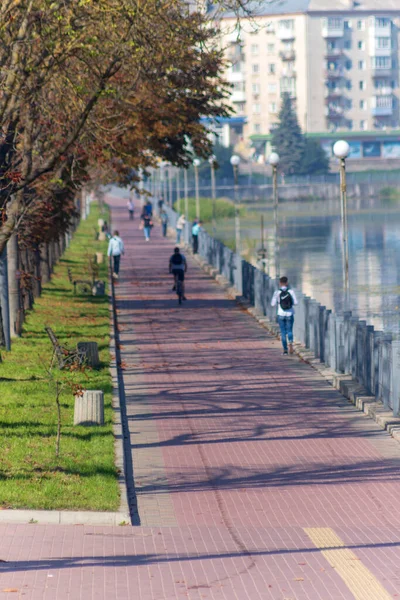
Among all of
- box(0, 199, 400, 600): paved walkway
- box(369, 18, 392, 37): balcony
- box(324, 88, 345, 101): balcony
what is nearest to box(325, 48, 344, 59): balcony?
box(324, 88, 345, 101): balcony

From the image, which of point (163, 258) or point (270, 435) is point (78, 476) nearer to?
point (270, 435)

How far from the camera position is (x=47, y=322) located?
2894cm

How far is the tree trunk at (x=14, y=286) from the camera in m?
26.1

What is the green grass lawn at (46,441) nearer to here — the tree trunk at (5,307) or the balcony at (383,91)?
the tree trunk at (5,307)

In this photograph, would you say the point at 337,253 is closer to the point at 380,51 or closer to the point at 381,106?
the point at 381,106

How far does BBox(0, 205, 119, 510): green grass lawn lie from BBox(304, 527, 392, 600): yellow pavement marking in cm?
214

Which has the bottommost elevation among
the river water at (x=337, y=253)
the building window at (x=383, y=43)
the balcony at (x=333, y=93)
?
the river water at (x=337, y=253)

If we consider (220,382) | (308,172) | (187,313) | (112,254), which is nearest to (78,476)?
(220,382)

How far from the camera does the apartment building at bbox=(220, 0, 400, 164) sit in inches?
6058

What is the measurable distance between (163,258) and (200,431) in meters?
38.8

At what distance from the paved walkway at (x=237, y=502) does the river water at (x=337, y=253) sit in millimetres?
11306

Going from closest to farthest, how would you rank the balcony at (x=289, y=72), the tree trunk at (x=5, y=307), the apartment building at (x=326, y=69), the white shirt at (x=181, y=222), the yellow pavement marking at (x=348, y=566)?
1. the yellow pavement marking at (x=348, y=566)
2. the tree trunk at (x=5, y=307)
3. the white shirt at (x=181, y=222)
4. the apartment building at (x=326, y=69)
5. the balcony at (x=289, y=72)

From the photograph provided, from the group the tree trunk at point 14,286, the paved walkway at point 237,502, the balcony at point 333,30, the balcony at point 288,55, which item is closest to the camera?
the paved walkway at point 237,502

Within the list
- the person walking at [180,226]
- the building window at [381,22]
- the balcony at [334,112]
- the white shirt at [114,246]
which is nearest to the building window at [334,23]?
the building window at [381,22]
